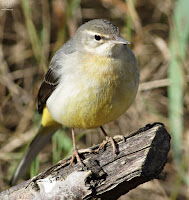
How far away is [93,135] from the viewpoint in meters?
6.73

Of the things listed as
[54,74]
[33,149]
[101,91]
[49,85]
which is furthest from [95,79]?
[33,149]

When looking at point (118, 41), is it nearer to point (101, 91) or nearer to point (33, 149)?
point (101, 91)

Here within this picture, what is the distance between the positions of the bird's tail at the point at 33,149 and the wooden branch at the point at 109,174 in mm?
1550

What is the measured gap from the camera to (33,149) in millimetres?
5391

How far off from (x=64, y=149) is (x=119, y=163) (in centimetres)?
216

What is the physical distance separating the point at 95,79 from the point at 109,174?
112 centimetres

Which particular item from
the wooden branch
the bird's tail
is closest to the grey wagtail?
the wooden branch

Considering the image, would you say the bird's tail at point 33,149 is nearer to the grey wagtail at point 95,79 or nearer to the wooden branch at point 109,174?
the grey wagtail at point 95,79

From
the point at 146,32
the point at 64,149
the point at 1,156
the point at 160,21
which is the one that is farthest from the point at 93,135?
the point at 160,21

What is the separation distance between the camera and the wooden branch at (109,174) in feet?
11.0

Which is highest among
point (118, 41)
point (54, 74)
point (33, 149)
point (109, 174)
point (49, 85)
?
point (118, 41)

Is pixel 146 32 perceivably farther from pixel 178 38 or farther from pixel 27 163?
pixel 27 163

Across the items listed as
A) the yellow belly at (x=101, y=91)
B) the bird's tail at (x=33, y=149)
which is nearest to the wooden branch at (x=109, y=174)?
the yellow belly at (x=101, y=91)

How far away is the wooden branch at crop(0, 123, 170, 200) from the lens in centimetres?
336
